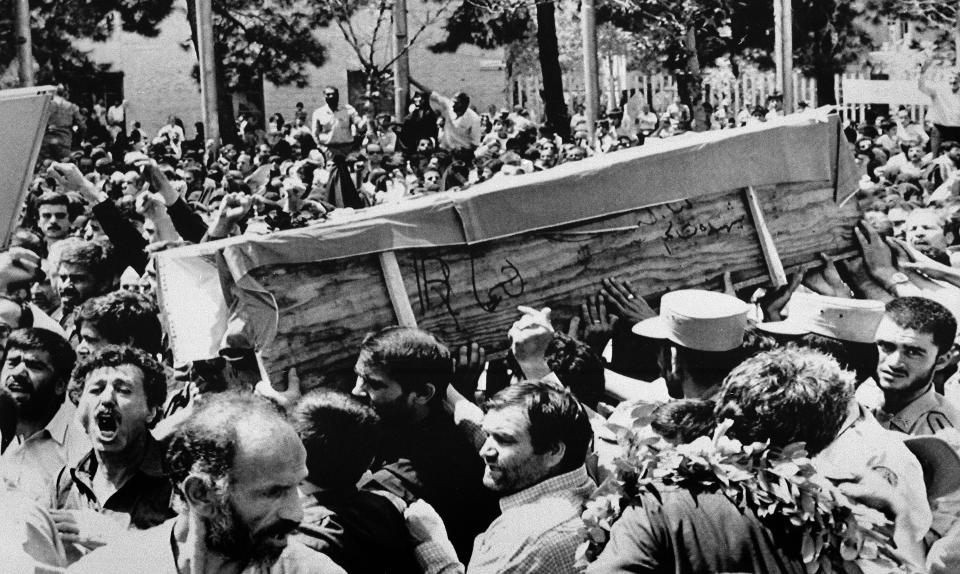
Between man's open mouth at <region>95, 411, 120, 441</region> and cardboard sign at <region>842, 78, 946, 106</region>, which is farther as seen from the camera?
cardboard sign at <region>842, 78, 946, 106</region>

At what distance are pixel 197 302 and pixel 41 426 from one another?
2.29ft

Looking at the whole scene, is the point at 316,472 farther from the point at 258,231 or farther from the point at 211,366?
the point at 258,231

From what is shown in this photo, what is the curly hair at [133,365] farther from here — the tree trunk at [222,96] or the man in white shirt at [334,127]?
the tree trunk at [222,96]

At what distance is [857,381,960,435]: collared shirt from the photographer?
5.20 metres

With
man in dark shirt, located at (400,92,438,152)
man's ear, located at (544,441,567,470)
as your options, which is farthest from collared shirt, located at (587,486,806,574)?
man in dark shirt, located at (400,92,438,152)

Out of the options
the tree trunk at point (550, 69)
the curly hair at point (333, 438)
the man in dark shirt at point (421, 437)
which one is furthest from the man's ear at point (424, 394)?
the tree trunk at point (550, 69)

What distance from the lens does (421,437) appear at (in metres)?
4.80

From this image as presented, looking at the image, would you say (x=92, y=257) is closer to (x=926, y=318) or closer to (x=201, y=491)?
(x=201, y=491)

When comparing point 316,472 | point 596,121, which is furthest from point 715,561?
point 596,121

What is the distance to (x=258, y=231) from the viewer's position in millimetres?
6203

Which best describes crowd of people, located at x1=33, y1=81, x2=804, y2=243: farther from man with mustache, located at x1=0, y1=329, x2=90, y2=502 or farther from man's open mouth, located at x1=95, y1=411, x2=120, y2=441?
man's open mouth, located at x1=95, y1=411, x2=120, y2=441

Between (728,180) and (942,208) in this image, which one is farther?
(942,208)

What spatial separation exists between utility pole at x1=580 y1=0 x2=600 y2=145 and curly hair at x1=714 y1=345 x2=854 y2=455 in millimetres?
14766

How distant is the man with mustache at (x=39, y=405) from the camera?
16.6ft
